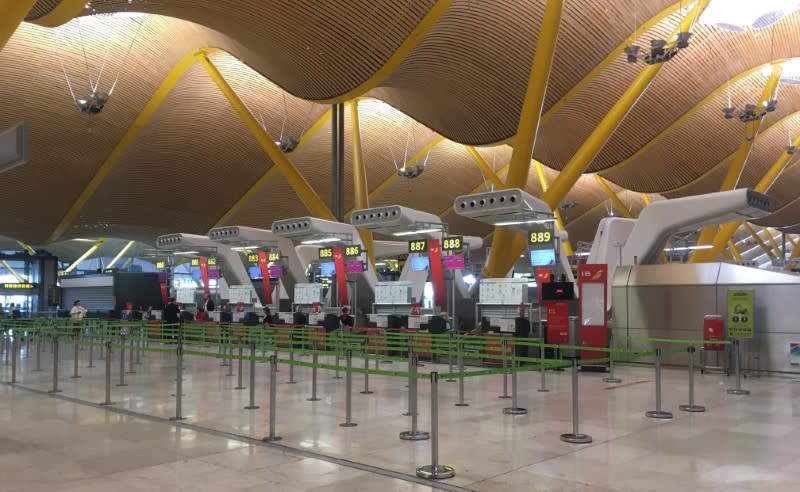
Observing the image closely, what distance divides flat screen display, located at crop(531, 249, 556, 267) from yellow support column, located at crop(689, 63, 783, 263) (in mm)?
15930

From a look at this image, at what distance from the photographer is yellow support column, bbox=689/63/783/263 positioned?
29959 millimetres

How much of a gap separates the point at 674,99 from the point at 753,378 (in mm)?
18842

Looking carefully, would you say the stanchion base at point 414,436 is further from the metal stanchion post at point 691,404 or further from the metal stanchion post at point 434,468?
the metal stanchion post at point 691,404

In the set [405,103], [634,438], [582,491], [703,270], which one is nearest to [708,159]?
[405,103]

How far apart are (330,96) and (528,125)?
25.6 ft

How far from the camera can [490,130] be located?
2903 cm

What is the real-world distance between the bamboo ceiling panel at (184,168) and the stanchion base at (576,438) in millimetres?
25583

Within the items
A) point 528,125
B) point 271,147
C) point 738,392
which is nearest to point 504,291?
point 528,125

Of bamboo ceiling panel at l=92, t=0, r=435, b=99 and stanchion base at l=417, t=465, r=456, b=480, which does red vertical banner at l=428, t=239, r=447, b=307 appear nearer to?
bamboo ceiling panel at l=92, t=0, r=435, b=99

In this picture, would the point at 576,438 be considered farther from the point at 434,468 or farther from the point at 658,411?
the point at 658,411

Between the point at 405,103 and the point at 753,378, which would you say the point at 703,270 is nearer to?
the point at 753,378

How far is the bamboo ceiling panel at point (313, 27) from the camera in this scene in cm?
1878

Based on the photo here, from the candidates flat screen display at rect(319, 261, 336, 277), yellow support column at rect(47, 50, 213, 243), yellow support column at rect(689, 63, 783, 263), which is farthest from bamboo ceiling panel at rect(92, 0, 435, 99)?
yellow support column at rect(689, 63, 783, 263)

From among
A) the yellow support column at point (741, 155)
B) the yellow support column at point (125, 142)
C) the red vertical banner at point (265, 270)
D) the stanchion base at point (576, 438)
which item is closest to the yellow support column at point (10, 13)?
the stanchion base at point (576, 438)
